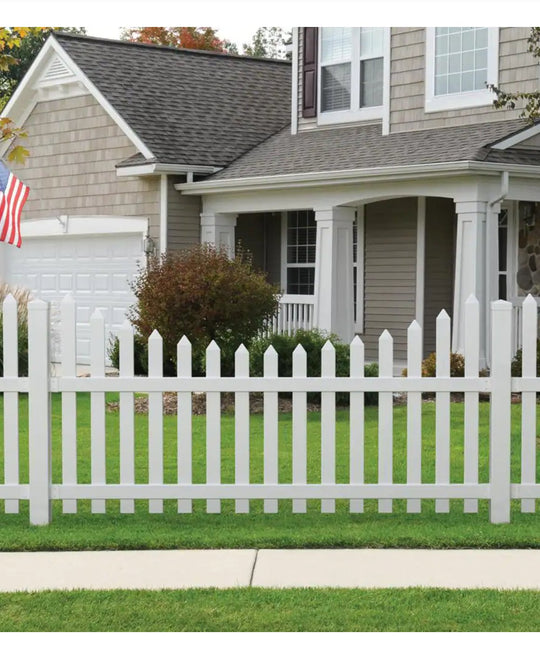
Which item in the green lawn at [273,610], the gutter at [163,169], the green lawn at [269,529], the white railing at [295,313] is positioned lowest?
the green lawn at [273,610]

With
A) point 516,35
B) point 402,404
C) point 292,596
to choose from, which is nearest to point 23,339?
point 402,404

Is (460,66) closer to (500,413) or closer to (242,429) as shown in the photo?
(500,413)

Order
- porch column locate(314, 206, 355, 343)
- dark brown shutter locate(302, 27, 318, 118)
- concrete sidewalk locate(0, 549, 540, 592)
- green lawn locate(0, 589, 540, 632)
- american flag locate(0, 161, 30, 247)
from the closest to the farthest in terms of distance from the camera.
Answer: green lawn locate(0, 589, 540, 632) → concrete sidewalk locate(0, 549, 540, 592) → american flag locate(0, 161, 30, 247) → porch column locate(314, 206, 355, 343) → dark brown shutter locate(302, 27, 318, 118)

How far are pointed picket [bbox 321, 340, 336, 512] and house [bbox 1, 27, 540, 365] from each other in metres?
8.25

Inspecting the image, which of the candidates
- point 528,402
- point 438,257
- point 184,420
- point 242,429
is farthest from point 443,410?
point 438,257

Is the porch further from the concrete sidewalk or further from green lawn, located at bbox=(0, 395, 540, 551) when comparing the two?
the concrete sidewalk

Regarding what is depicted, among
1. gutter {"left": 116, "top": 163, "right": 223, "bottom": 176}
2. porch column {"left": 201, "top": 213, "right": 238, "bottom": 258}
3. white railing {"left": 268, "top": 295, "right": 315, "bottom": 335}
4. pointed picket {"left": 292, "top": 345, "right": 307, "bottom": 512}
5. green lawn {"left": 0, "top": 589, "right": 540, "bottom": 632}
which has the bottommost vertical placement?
green lawn {"left": 0, "top": 589, "right": 540, "bottom": 632}

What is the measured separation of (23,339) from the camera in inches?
627

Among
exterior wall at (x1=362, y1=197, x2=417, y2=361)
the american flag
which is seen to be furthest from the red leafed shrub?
exterior wall at (x1=362, y1=197, x2=417, y2=361)

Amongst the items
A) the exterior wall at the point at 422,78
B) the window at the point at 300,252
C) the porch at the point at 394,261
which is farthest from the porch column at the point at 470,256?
the window at the point at 300,252

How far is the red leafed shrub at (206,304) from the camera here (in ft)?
47.7

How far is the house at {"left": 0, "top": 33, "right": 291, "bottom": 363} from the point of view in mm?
19359

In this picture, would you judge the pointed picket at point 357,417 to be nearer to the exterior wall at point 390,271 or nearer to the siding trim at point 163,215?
the exterior wall at point 390,271

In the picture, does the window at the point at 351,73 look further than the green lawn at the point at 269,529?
Yes
